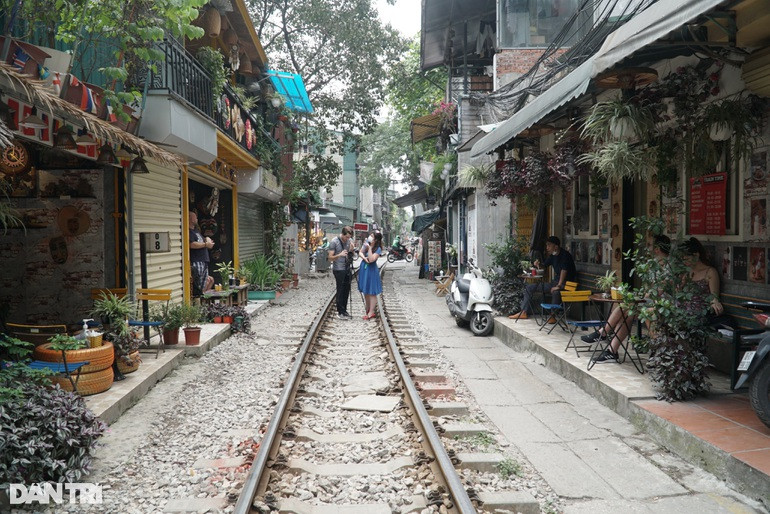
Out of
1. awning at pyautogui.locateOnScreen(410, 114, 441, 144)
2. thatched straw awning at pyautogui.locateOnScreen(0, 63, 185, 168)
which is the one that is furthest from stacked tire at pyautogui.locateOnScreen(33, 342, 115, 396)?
awning at pyautogui.locateOnScreen(410, 114, 441, 144)

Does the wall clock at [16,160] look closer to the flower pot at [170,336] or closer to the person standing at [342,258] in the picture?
the flower pot at [170,336]

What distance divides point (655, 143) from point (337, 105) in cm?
1786

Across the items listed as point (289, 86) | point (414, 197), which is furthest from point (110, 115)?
point (414, 197)

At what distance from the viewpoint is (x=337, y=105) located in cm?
2280

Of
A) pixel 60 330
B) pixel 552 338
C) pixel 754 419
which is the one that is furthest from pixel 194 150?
pixel 754 419

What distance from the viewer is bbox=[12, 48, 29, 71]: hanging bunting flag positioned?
495cm

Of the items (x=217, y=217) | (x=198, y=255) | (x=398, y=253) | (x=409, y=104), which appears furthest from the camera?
(x=398, y=253)

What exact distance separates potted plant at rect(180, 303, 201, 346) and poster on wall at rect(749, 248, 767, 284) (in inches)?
275

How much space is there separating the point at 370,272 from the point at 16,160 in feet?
22.3

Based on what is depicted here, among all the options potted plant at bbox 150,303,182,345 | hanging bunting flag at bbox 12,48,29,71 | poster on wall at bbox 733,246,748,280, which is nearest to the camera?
hanging bunting flag at bbox 12,48,29,71

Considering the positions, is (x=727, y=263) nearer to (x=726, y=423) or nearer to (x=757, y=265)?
(x=757, y=265)

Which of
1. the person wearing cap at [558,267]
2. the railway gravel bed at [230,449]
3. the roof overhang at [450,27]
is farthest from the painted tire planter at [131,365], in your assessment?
the roof overhang at [450,27]

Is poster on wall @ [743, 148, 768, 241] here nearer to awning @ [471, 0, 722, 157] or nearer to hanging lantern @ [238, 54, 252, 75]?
awning @ [471, 0, 722, 157]

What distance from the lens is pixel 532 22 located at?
49.2 feet
